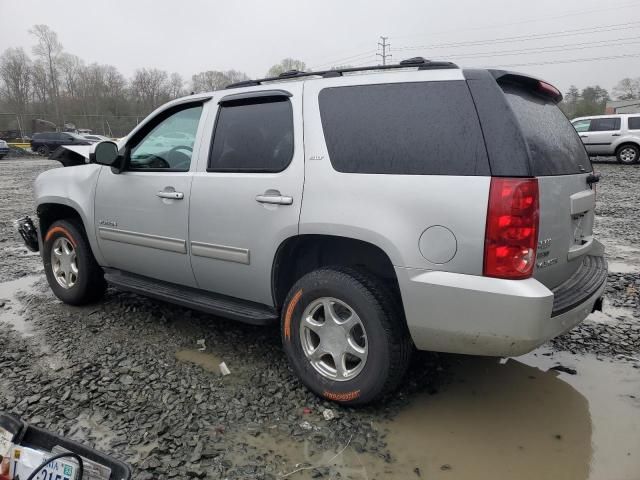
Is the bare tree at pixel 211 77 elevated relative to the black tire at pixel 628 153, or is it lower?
elevated

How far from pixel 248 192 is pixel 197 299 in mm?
928

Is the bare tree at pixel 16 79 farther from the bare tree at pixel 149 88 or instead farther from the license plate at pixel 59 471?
the license plate at pixel 59 471

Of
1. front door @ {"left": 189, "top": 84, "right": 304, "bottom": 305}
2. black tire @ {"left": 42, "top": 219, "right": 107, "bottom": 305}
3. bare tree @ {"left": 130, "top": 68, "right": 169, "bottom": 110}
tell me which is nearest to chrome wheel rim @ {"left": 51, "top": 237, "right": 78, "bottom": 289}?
black tire @ {"left": 42, "top": 219, "right": 107, "bottom": 305}

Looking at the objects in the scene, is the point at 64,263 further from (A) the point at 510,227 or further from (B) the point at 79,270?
(A) the point at 510,227

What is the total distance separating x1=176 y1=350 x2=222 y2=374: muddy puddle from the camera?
11.3 feet

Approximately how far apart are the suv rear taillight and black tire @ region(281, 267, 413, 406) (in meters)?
0.59

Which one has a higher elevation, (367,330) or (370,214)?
(370,214)

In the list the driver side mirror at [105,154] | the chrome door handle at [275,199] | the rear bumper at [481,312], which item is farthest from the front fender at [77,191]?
the rear bumper at [481,312]

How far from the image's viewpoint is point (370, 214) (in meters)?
2.62

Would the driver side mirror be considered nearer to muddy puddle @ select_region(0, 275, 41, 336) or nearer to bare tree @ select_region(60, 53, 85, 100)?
muddy puddle @ select_region(0, 275, 41, 336)

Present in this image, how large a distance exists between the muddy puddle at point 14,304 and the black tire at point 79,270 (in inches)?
15.2

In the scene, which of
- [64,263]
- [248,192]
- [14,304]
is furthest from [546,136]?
[14,304]

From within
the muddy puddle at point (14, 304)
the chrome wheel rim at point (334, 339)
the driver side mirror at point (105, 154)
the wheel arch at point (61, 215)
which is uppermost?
the driver side mirror at point (105, 154)

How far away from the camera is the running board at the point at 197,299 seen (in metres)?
3.21
